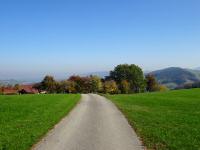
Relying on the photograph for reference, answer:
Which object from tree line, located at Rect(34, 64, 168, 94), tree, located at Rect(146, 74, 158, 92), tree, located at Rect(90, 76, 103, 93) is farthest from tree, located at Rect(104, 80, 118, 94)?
tree, located at Rect(146, 74, 158, 92)

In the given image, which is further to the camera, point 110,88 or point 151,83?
point 151,83

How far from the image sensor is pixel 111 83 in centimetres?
14762

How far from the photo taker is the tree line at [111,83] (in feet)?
490

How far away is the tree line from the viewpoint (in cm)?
14925

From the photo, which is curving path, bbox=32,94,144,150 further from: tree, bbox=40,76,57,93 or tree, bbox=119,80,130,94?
tree, bbox=119,80,130,94

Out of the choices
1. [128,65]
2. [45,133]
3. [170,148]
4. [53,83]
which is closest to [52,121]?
[45,133]

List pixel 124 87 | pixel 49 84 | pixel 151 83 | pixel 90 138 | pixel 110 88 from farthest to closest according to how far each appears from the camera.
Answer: pixel 151 83, pixel 124 87, pixel 49 84, pixel 110 88, pixel 90 138

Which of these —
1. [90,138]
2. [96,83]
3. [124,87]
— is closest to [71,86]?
[96,83]

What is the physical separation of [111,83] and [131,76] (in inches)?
749

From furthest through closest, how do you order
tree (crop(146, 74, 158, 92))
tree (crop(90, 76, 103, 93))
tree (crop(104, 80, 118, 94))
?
1. tree (crop(146, 74, 158, 92))
2. tree (crop(90, 76, 103, 93))
3. tree (crop(104, 80, 118, 94))

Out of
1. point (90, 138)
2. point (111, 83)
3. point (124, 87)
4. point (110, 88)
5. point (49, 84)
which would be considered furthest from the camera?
point (124, 87)

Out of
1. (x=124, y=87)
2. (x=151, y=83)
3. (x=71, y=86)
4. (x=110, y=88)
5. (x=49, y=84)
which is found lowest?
(x=110, y=88)

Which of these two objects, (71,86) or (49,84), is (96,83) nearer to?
(71,86)

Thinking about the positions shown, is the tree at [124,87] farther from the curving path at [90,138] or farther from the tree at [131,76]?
the curving path at [90,138]
